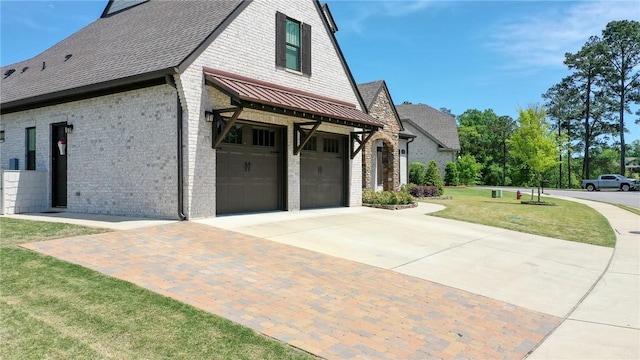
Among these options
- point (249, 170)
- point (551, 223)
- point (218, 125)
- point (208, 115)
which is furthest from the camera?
point (551, 223)

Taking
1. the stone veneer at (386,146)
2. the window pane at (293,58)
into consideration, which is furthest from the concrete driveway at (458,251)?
the stone veneer at (386,146)

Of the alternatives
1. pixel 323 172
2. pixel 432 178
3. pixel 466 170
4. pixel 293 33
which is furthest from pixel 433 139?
pixel 293 33

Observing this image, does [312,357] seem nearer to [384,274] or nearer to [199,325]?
[199,325]

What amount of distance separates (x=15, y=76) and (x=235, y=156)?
44.1 feet

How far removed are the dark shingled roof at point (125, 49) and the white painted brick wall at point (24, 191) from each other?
2.66 meters

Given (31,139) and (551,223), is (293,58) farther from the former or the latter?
(551,223)

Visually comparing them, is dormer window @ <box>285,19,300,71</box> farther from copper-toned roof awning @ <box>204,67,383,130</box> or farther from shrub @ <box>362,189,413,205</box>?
shrub @ <box>362,189,413,205</box>

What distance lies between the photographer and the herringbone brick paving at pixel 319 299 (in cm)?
428

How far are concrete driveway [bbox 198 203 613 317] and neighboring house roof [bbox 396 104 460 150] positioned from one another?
30.2 meters

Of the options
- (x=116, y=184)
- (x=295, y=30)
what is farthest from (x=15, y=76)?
(x=295, y=30)

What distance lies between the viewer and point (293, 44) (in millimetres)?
14133

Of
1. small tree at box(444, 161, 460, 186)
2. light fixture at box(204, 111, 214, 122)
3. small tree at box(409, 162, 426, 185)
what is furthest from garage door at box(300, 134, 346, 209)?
small tree at box(444, 161, 460, 186)

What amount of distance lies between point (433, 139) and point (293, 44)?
2929 centimetres

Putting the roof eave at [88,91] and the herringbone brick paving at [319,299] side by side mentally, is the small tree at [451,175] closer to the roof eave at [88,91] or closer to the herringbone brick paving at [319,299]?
the roof eave at [88,91]
